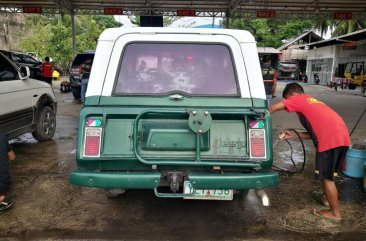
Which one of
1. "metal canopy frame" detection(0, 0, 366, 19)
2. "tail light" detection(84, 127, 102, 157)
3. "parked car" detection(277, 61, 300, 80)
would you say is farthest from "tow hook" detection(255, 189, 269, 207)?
"parked car" detection(277, 61, 300, 80)

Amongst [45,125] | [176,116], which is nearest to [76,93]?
[45,125]

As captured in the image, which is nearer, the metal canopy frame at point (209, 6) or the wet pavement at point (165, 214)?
the wet pavement at point (165, 214)

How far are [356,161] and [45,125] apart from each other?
5.61m

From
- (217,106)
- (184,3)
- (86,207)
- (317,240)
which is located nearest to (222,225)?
(317,240)

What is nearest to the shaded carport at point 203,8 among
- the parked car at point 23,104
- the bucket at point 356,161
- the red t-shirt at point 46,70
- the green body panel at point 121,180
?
the red t-shirt at point 46,70

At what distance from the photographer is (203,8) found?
65.9 feet

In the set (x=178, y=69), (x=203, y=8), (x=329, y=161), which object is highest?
(x=203, y=8)

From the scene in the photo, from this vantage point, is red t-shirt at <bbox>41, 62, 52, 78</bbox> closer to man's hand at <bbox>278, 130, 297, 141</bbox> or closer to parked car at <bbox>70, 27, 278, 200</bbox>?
parked car at <bbox>70, 27, 278, 200</bbox>

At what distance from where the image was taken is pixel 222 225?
380cm

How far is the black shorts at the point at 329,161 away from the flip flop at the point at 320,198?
597 mm

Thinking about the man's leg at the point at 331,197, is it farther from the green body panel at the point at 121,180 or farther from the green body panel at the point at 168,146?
the green body panel at the point at 121,180

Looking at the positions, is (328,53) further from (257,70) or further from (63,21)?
(257,70)

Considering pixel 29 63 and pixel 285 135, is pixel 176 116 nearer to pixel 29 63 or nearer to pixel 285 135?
pixel 285 135

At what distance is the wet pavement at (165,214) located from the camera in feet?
11.8
